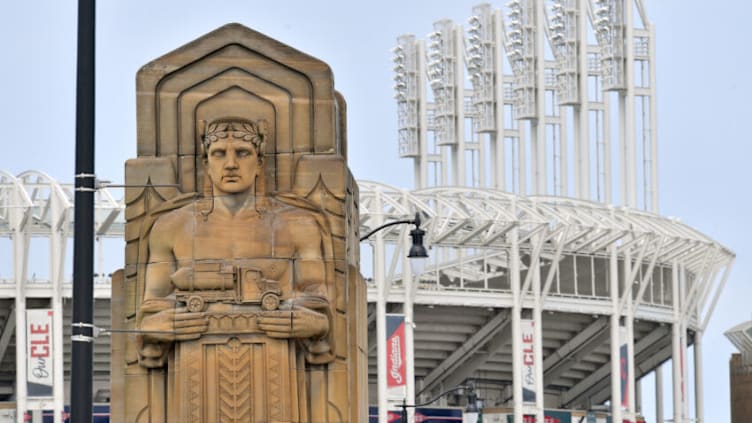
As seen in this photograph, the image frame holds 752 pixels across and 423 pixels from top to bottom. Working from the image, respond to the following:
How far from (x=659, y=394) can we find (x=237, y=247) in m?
Answer: 101

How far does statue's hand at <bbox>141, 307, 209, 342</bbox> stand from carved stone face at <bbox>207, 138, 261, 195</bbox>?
159 cm

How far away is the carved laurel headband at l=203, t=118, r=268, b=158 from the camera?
2578 cm

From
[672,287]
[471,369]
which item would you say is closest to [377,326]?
[471,369]

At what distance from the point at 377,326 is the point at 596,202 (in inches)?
571

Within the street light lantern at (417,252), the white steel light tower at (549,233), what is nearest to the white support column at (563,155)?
the white steel light tower at (549,233)

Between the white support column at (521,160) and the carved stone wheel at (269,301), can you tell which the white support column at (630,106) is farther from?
the carved stone wheel at (269,301)

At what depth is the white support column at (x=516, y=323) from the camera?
102000 millimetres

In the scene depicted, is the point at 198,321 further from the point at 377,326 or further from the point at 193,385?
the point at 377,326

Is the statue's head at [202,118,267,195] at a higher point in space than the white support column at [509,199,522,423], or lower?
lower

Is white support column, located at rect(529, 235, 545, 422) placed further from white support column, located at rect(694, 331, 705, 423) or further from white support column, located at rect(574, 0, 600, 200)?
white support column, located at rect(694, 331, 705, 423)

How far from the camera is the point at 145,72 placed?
2630 cm

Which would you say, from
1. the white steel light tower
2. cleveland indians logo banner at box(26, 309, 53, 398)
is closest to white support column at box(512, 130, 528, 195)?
the white steel light tower

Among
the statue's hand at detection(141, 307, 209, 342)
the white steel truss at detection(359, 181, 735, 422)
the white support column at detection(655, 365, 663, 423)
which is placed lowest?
the statue's hand at detection(141, 307, 209, 342)

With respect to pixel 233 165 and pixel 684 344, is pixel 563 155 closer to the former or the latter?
pixel 684 344
